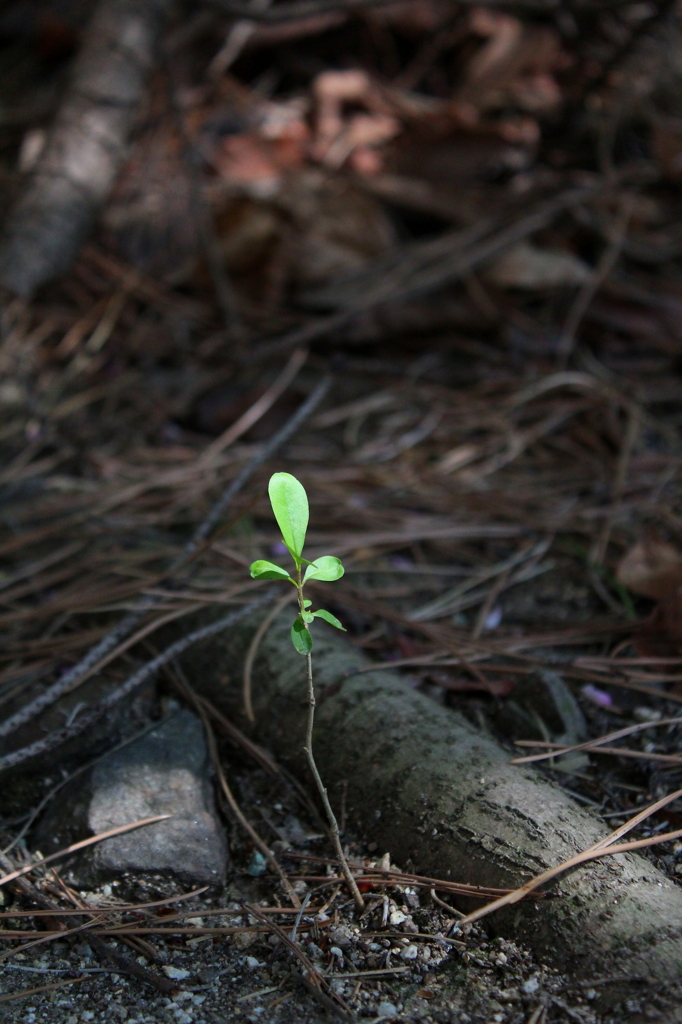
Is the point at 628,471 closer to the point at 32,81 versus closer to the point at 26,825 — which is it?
the point at 26,825

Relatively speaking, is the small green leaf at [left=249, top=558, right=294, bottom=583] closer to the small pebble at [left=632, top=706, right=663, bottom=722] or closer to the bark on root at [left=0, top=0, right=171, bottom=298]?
the small pebble at [left=632, top=706, right=663, bottom=722]

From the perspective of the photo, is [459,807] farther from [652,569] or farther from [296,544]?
[652,569]

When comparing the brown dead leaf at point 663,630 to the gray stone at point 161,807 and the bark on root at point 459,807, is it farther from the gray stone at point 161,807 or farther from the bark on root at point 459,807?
the gray stone at point 161,807

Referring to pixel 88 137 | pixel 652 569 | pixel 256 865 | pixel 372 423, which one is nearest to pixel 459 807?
pixel 256 865

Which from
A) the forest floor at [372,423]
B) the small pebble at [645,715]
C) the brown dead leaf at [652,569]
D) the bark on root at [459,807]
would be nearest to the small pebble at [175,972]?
the forest floor at [372,423]

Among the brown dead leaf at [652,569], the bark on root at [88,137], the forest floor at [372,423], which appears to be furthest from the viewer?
the bark on root at [88,137]

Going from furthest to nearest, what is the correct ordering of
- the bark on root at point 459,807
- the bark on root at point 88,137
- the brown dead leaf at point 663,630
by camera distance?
the bark on root at point 88,137
the brown dead leaf at point 663,630
the bark on root at point 459,807
